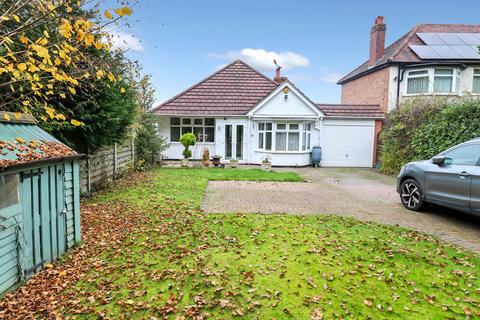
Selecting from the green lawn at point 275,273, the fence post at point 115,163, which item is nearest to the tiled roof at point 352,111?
the fence post at point 115,163

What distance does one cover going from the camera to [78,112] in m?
7.89

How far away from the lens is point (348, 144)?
18.2 m

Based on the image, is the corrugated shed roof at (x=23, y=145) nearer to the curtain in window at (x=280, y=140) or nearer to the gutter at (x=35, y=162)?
the gutter at (x=35, y=162)

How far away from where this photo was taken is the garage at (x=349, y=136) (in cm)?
1808

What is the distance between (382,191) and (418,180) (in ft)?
10.7

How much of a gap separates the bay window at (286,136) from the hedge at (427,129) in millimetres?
4261

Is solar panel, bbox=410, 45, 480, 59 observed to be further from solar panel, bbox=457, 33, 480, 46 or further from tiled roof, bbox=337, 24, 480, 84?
solar panel, bbox=457, 33, 480, 46

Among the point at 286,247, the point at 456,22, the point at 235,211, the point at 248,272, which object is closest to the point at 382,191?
the point at 235,211

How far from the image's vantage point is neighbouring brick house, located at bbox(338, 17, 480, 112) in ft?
57.3

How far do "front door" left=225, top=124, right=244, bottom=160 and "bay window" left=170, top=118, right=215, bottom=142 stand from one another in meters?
1.11

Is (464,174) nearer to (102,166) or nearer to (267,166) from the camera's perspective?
(267,166)

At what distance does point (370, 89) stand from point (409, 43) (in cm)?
352

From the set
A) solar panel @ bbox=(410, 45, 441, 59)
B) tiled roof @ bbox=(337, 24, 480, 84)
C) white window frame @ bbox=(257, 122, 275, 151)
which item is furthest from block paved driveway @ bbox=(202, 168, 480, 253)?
solar panel @ bbox=(410, 45, 441, 59)

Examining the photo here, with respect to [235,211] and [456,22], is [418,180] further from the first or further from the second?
[456,22]
